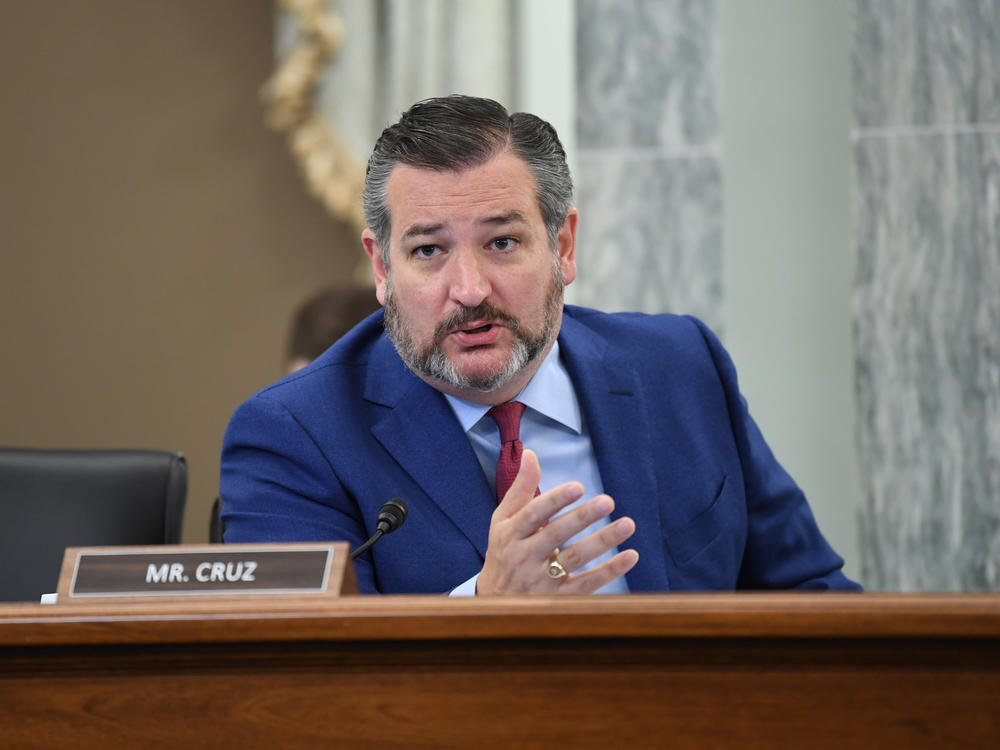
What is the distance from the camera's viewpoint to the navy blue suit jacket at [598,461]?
1690 millimetres

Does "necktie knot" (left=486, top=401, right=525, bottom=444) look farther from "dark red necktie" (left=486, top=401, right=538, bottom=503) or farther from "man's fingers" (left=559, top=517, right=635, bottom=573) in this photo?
"man's fingers" (left=559, top=517, right=635, bottom=573)

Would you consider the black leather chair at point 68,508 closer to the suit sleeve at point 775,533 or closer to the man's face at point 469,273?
the man's face at point 469,273

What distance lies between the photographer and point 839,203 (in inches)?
117

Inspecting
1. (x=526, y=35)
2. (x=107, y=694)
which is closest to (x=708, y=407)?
(x=107, y=694)

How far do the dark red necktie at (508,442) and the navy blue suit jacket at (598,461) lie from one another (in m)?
0.03

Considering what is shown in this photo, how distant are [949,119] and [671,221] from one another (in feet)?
2.26

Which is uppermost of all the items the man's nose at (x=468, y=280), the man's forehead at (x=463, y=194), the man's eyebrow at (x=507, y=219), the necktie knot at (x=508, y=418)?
the man's forehead at (x=463, y=194)

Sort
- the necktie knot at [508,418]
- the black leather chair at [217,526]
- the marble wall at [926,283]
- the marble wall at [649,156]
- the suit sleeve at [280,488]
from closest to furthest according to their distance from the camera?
the suit sleeve at [280,488], the necktie knot at [508,418], the black leather chair at [217,526], the marble wall at [926,283], the marble wall at [649,156]

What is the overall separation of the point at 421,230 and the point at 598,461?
17.3 inches

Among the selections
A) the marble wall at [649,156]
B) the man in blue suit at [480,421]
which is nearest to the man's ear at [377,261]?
the man in blue suit at [480,421]

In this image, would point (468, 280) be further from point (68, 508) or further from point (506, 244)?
point (68, 508)

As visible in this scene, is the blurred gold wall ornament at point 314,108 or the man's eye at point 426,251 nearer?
the man's eye at point 426,251

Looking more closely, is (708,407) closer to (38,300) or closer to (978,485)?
(978,485)

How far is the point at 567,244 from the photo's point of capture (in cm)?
190
